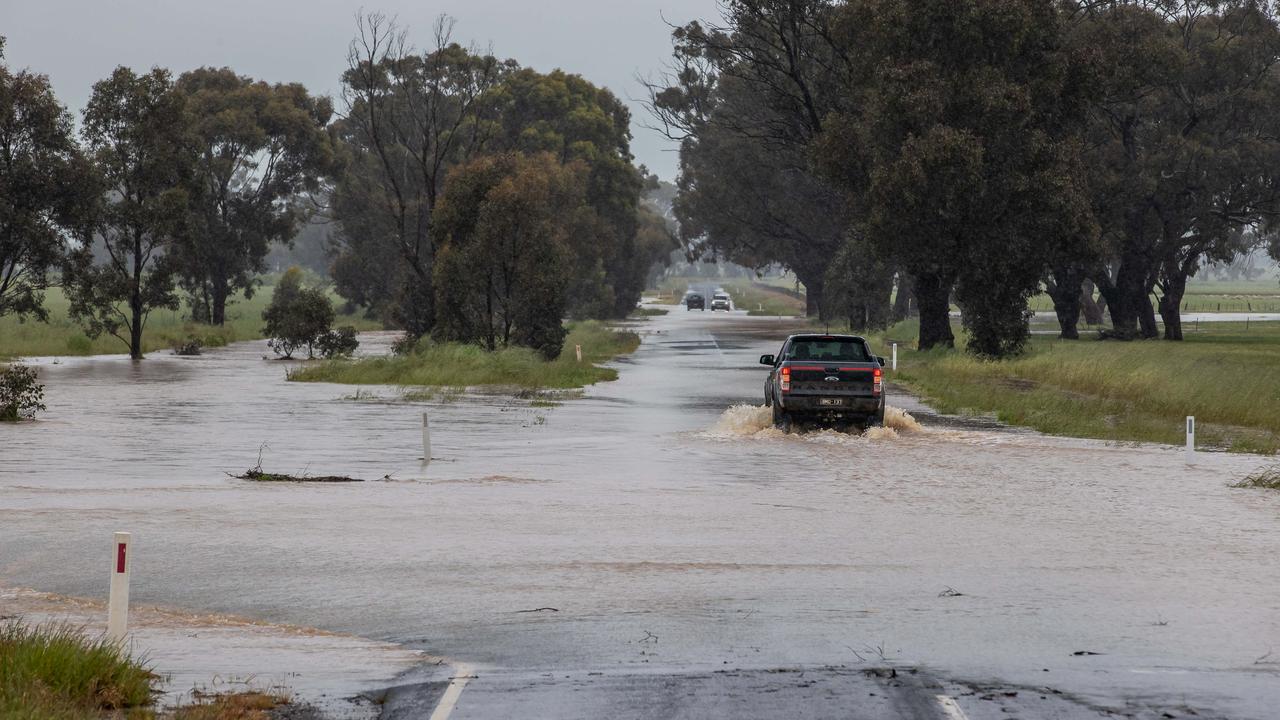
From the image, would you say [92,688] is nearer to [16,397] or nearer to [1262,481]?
[1262,481]

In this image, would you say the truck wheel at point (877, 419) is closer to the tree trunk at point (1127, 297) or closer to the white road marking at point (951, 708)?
the white road marking at point (951, 708)

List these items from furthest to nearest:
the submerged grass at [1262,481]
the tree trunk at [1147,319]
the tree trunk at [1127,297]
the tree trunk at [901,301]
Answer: the tree trunk at [901,301] → the tree trunk at [1147,319] → the tree trunk at [1127,297] → the submerged grass at [1262,481]

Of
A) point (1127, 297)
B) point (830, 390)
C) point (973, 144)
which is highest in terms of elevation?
point (973, 144)

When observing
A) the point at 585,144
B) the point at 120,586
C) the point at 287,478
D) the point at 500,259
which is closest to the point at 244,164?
the point at 585,144

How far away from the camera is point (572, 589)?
12.8 metres

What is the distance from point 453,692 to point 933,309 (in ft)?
151

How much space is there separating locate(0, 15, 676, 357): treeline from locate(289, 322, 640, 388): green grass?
7.01 feet

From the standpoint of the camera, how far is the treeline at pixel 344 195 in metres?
47.8

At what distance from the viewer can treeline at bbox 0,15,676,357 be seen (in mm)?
47812

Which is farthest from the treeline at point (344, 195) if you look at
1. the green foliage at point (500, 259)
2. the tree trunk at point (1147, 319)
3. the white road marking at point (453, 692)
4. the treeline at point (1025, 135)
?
the white road marking at point (453, 692)

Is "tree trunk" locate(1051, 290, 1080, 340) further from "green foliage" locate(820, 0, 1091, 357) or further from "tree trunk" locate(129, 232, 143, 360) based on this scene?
"tree trunk" locate(129, 232, 143, 360)

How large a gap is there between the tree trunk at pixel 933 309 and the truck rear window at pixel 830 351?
24.7m

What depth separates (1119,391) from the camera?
1358 inches

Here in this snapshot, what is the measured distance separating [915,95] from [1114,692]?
38.3 meters
